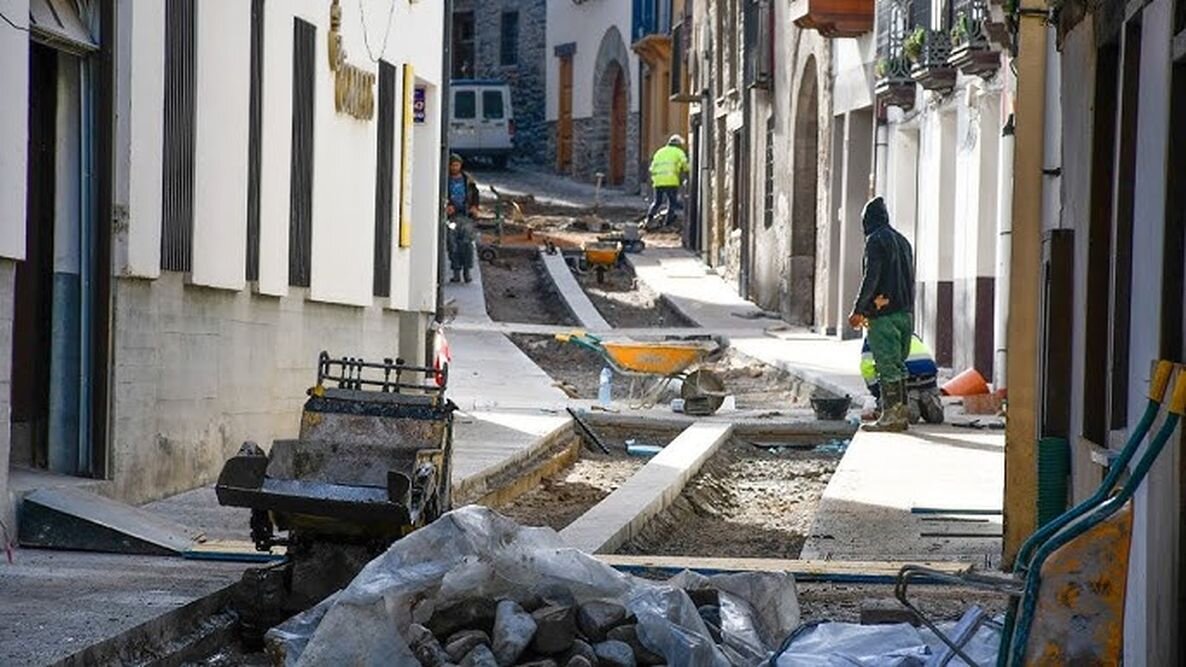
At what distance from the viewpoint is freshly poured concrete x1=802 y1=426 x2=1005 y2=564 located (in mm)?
12547

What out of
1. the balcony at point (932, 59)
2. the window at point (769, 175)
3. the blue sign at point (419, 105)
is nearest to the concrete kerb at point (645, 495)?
the blue sign at point (419, 105)

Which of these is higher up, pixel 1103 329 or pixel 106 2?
pixel 106 2

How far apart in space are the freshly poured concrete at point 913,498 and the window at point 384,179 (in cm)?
413

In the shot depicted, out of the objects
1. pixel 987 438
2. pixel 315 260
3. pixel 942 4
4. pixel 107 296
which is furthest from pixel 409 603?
pixel 942 4

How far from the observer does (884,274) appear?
63.1ft

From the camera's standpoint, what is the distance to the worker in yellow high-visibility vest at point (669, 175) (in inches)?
1901

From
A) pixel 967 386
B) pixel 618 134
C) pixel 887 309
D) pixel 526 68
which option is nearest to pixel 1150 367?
pixel 887 309

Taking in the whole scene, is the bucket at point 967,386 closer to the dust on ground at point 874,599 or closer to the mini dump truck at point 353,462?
the dust on ground at point 874,599

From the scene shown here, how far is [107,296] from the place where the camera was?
12922mm

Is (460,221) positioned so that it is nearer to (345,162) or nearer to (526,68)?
(345,162)

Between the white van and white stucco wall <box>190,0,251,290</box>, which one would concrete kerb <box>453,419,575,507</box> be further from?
the white van

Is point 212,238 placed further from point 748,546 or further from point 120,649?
point 120,649

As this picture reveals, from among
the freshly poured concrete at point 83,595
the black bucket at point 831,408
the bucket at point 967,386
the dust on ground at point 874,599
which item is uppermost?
the bucket at point 967,386

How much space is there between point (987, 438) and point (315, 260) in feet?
17.8
